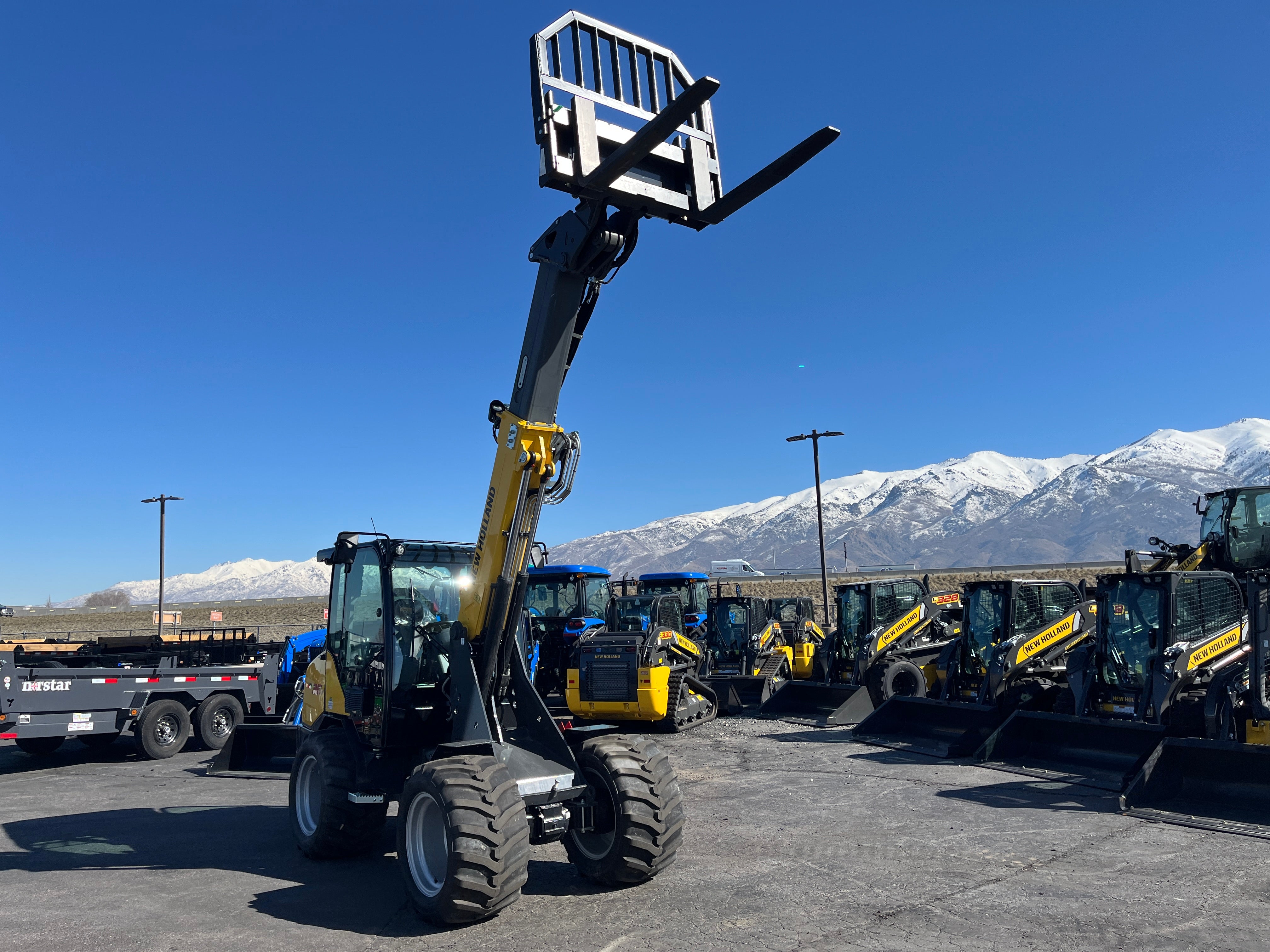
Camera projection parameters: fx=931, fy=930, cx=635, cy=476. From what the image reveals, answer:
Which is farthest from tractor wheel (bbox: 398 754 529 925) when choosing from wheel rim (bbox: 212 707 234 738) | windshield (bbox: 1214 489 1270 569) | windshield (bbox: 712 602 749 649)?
windshield (bbox: 1214 489 1270 569)

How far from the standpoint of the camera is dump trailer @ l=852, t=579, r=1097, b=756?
42.9 ft

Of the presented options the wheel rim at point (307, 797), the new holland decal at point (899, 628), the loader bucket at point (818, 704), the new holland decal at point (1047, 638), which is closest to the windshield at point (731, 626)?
the loader bucket at point (818, 704)

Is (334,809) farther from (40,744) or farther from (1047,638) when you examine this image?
(1047,638)

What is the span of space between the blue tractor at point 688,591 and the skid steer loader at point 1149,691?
437 inches

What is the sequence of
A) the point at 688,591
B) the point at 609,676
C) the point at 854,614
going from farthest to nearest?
the point at 688,591 → the point at 854,614 → the point at 609,676

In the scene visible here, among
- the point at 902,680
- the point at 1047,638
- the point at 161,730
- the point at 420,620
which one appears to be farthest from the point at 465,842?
the point at 902,680

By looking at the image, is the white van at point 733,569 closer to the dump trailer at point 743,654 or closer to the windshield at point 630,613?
the windshield at point 630,613

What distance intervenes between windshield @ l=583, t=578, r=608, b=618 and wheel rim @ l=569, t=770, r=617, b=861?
41.5 ft

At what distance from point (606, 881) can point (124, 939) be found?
316cm

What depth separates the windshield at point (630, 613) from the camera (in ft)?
66.7

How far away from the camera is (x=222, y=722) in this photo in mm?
15352

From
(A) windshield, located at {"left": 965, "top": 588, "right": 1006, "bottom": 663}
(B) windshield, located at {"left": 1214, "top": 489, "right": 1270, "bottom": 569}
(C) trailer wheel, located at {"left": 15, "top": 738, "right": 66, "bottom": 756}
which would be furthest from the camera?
(B) windshield, located at {"left": 1214, "top": 489, "right": 1270, "bottom": 569}

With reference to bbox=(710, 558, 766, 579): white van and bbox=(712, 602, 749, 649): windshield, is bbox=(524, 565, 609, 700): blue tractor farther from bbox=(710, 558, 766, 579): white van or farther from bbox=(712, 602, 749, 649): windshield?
bbox=(710, 558, 766, 579): white van

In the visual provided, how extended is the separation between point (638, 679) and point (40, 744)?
9.15 metres
